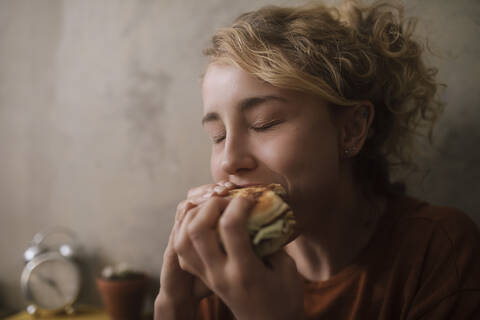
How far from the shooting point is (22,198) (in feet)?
5.45

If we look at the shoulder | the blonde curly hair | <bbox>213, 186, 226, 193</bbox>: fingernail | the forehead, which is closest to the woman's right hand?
<bbox>213, 186, 226, 193</bbox>: fingernail

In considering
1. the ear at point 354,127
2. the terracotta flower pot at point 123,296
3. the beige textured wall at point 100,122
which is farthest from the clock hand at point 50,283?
the ear at point 354,127

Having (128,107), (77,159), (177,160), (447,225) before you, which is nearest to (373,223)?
(447,225)

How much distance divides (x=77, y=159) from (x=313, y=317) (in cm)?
124

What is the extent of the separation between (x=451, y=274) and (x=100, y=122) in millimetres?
1424

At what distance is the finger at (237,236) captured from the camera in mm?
635

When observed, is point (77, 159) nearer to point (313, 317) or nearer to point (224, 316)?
point (224, 316)

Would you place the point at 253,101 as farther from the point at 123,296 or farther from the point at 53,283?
the point at 53,283

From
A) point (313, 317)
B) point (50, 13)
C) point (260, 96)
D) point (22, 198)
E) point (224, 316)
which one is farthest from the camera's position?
point (22, 198)

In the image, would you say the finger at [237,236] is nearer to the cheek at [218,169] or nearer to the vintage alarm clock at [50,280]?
the cheek at [218,169]

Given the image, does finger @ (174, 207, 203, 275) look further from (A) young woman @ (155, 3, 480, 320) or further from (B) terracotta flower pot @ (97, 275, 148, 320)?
(B) terracotta flower pot @ (97, 275, 148, 320)

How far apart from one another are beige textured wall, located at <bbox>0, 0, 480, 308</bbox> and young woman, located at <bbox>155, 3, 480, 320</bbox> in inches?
20.2

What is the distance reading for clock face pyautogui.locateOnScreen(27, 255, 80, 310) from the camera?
142cm

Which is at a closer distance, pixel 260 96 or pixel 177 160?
pixel 260 96
